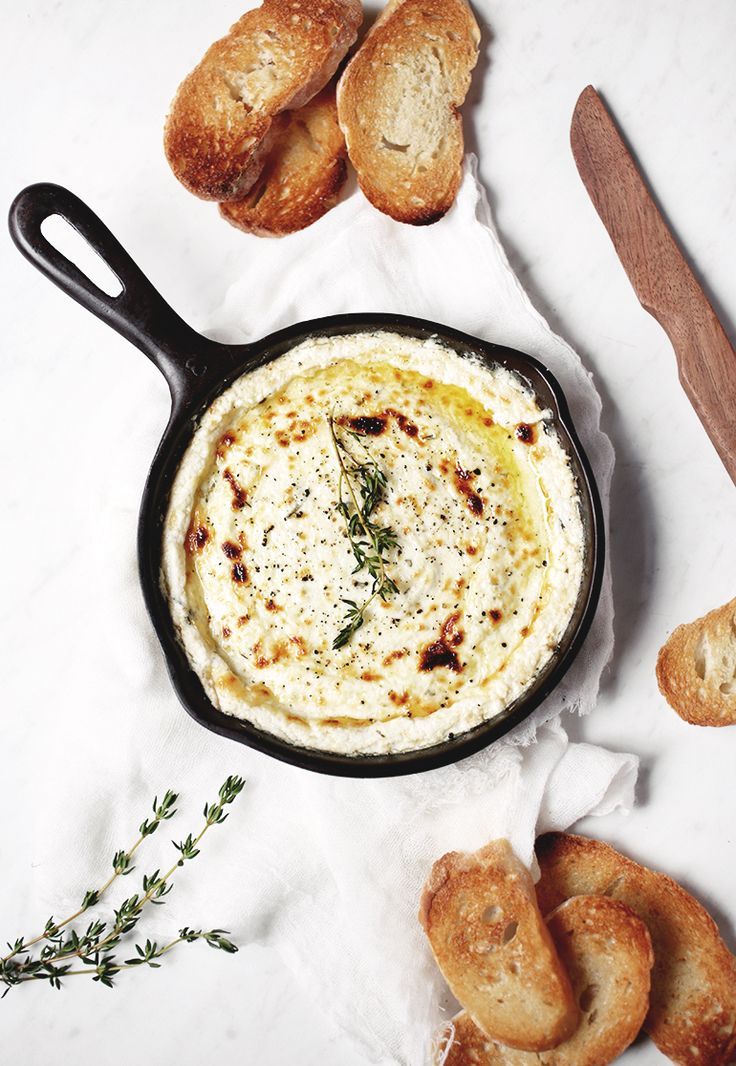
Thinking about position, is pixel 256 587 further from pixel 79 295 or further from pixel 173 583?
pixel 79 295

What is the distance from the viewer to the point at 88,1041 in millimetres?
3002

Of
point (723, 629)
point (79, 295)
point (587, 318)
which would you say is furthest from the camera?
point (587, 318)

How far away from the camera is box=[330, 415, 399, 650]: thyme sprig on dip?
2568 millimetres

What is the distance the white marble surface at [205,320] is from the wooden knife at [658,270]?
67 mm

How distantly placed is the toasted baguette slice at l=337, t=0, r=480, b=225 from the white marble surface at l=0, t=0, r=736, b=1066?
13 centimetres

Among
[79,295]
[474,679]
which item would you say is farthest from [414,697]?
[79,295]

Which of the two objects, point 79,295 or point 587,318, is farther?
point 587,318

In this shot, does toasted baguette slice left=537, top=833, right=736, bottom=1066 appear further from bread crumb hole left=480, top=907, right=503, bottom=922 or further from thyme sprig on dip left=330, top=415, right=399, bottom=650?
thyme sprig on dip left=330, top=415, right=399, bottom=650

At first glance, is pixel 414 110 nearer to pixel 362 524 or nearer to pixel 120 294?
pixel 120 294

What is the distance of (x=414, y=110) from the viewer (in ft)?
9.43

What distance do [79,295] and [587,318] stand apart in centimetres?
146

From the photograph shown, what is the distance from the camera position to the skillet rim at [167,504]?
255 centimetres

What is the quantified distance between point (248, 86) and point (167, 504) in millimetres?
1229

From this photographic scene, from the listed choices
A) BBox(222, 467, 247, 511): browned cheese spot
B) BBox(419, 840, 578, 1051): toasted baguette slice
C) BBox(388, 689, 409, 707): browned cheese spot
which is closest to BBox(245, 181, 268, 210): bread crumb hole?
BBox(222, 467, 247, 511): browned cheese spot
